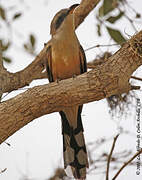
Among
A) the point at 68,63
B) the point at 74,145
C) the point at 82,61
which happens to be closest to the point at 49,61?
the point at 68,63

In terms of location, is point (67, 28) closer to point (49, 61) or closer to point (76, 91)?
point (49, 61)

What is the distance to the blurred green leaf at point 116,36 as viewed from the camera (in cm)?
256

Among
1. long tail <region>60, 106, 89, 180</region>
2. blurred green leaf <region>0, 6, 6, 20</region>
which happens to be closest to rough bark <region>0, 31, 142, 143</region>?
long tail <region>60, 106, 89, 180</region>

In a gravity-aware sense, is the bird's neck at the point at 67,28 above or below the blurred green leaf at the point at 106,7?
below

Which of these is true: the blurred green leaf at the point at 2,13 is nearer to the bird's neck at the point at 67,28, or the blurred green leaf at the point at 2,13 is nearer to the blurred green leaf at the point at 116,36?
the bird's neck at the point at 67,28

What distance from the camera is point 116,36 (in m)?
2.59

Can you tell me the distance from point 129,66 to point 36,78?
96 centimetres

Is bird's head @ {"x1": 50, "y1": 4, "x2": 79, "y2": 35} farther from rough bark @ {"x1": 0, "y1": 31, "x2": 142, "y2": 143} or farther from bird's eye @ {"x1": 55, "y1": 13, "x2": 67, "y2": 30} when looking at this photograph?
rough bark @ {"x1": 0, "y1": 31, "x2": 142, "y2": 143}

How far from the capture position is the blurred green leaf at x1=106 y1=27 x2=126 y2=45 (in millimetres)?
2563

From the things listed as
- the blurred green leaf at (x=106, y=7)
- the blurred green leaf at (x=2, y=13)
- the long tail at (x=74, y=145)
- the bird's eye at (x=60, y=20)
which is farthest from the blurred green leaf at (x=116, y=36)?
the blurred green leaf at (x=2, y=13)

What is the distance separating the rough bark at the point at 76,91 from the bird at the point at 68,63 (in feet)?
2.07

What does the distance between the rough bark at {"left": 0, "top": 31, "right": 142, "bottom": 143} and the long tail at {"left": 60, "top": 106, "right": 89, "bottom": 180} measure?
706 mm

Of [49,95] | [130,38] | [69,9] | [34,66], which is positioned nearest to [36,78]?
[34,66]

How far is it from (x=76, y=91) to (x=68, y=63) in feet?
2.43
